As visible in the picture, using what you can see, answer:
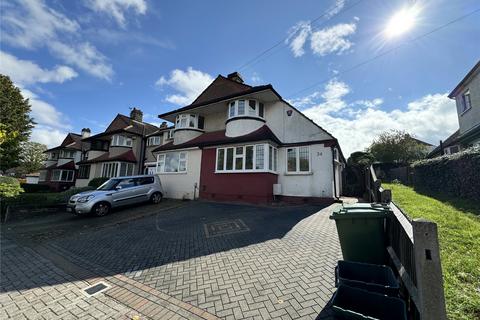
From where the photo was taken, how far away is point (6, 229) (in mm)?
10219

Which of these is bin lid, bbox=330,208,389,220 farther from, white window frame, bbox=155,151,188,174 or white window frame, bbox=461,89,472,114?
white window frame, bbox=461,89,472,114

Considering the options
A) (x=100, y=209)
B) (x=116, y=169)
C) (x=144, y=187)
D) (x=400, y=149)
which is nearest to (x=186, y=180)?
(x=144, y=187)

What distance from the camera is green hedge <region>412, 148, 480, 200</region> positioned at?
8781 millimetres

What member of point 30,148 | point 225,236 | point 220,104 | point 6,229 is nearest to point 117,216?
point 6,229

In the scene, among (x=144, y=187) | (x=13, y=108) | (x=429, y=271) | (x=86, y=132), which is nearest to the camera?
(x=429, y=271)

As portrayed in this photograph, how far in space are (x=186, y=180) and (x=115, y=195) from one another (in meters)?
5.28

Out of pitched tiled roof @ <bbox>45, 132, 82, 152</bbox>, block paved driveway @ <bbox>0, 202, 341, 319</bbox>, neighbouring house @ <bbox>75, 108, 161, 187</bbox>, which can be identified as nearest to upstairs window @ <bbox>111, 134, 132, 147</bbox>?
neighbouring house @ <bbox>75, 108, 161, 187</bbox>

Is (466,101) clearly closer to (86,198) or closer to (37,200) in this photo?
(86,198)

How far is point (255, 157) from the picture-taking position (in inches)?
527

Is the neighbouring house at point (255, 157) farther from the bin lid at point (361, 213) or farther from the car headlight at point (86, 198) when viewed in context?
the bin lid at point (361, 213)

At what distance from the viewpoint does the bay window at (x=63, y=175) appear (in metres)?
34.4

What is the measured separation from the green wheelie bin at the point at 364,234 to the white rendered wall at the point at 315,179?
931 centimetres

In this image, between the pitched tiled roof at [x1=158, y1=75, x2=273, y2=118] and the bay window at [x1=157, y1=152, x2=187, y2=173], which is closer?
the bay window at [x1=157, y1=152, x2=187, y2=173]

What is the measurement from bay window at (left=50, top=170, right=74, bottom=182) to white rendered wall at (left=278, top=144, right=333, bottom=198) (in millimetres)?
37610
